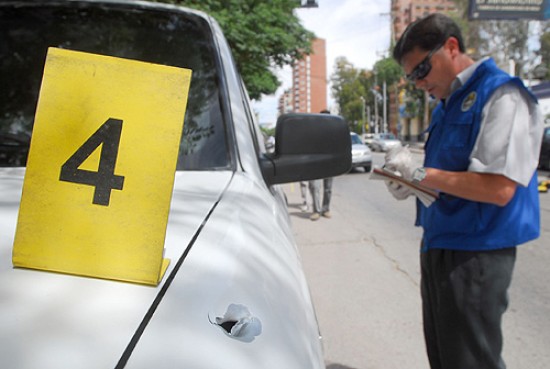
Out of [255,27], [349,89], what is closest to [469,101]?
[255,27]

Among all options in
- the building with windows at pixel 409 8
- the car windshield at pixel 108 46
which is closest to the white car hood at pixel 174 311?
the car windshield at pixel 108 46

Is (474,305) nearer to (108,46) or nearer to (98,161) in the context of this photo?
(98,161)

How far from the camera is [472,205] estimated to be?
1.63 m

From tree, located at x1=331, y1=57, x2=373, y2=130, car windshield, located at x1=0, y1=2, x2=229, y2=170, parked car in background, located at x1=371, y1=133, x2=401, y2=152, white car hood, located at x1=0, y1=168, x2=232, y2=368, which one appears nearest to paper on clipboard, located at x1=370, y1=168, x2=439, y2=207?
car windshield, located at x1=0, y1=2, x2=229, y2=170

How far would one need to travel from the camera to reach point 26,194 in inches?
29.5

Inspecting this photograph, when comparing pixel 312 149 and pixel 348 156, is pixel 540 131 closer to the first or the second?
pixel 348 156

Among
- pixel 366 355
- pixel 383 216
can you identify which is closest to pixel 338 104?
pixel 383 216

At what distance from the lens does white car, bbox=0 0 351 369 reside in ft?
1.91

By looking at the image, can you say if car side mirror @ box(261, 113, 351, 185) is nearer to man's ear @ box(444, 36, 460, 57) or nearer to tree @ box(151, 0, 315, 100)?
man's ear @ box(444, 36, 460, 57)

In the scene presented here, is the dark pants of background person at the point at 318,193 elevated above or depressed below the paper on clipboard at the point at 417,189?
below

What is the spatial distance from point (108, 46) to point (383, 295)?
10.5ft

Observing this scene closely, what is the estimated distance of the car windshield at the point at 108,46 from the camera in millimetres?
1603

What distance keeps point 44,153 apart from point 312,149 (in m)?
0.91

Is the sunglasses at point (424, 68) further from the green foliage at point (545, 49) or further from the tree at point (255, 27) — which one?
the green foliage at point (545, 49)
